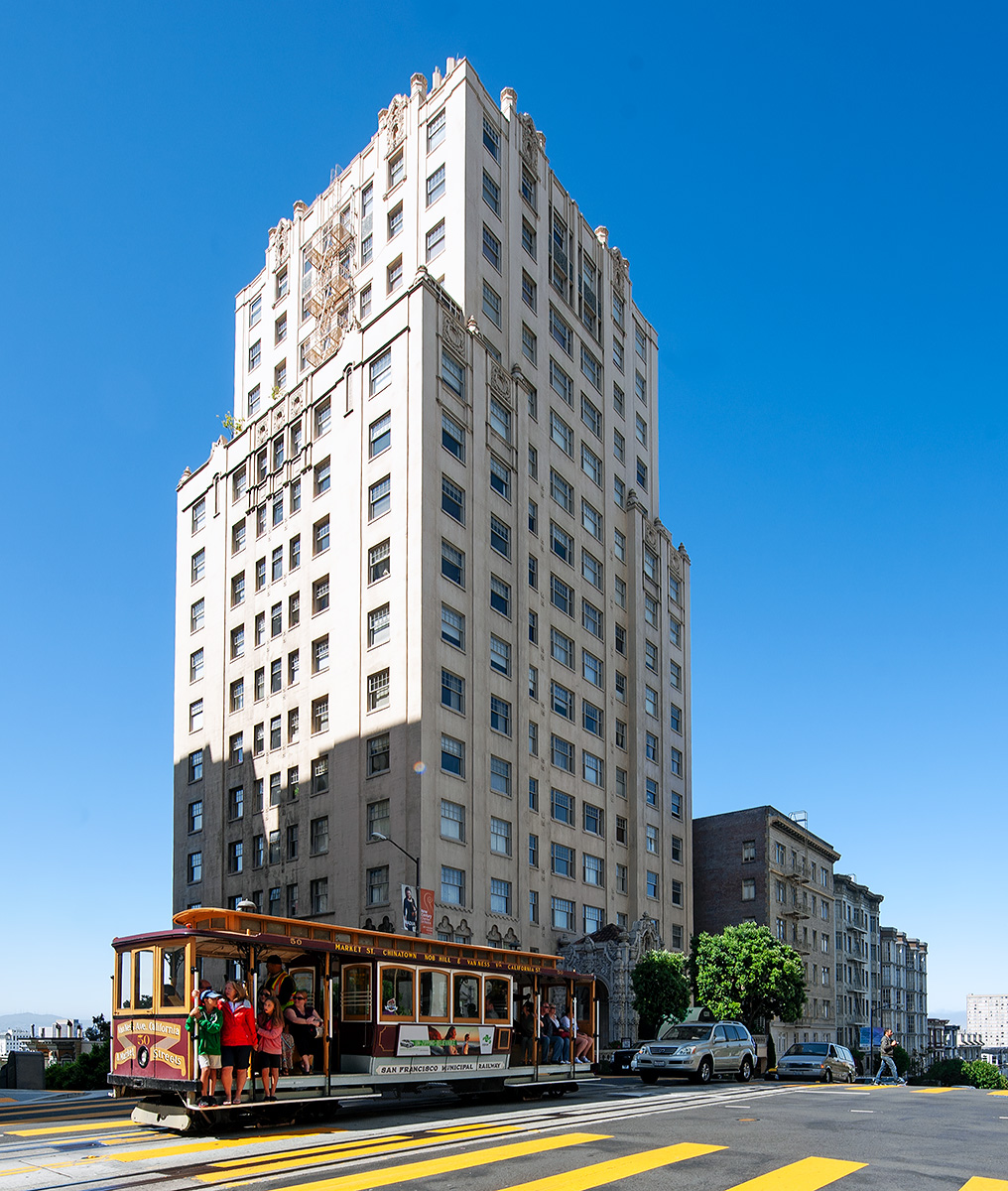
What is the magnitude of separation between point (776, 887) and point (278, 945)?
68205mm

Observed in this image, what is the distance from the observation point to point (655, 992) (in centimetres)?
5194

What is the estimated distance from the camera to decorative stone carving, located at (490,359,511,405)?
182ft

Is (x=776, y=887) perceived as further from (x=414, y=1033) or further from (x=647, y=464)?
(x=414, y=1033)

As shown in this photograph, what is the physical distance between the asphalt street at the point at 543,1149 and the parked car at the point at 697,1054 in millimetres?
7204

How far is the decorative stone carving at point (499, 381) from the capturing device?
182 ft

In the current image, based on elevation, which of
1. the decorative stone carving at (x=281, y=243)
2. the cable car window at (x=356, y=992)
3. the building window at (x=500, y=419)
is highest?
the decorative stone carving at (x=281, y=243)

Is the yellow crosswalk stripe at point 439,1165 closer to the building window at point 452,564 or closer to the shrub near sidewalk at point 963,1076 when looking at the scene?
the building window at point 452,564

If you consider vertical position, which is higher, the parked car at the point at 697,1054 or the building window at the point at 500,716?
the building window at the point at 500,716

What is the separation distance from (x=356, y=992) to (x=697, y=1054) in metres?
13.6

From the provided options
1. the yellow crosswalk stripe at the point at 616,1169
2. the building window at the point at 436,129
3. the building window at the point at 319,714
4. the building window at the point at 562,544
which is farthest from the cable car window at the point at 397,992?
the building window at the point at 436,129

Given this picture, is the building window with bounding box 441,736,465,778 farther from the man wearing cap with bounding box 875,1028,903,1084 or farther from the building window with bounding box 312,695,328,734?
the man wearing cap with bounding box 875,1028,903,1084

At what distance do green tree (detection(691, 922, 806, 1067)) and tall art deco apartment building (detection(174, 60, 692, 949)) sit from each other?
489 cm

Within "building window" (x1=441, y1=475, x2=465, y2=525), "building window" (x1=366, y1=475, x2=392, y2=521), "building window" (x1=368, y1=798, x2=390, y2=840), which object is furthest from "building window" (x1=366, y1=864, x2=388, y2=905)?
"building window" (x1=441, y1=475, x2=465, y2=525)

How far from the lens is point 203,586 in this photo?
6450 cm
